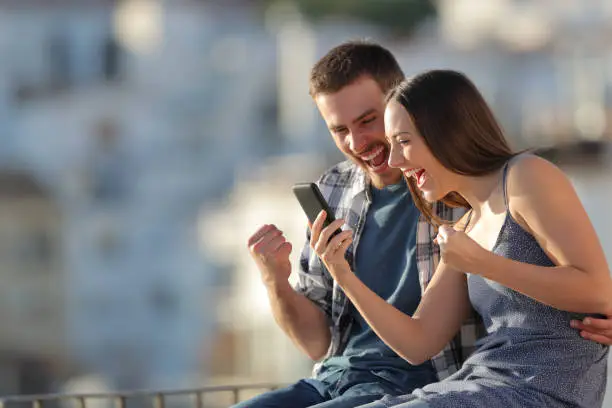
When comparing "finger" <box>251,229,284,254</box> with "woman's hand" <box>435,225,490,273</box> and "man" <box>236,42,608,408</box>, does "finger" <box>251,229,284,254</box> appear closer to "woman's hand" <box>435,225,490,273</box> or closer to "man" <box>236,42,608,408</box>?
"man" <box>236,42,608,408</box>

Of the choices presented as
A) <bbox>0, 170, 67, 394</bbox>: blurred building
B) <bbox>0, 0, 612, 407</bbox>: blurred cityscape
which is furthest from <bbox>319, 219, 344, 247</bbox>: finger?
<bbox>0, 170, 67, 394</bbox>: blurred building

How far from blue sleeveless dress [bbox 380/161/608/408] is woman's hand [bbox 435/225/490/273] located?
0.15m

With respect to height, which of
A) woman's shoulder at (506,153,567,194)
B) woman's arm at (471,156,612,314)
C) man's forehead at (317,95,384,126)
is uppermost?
man's forehead at (317,95,384,126)

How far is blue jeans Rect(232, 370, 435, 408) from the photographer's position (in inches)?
113

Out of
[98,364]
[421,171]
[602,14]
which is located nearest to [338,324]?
[421,171]

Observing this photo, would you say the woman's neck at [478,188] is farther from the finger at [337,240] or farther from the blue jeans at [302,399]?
the blue jeans at [302,399]

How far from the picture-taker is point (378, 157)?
3066 mm

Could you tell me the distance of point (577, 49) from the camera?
33688 mm

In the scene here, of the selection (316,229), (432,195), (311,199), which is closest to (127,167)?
(311,199)

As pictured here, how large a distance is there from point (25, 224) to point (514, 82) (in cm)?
1313

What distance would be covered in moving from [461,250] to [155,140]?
33.3 meters

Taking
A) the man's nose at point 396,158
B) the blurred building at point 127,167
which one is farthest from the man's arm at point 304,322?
the blurred building at point 127,167

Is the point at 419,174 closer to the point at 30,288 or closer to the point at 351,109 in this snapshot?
the point at 351,109

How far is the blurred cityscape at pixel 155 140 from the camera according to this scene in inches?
1337
